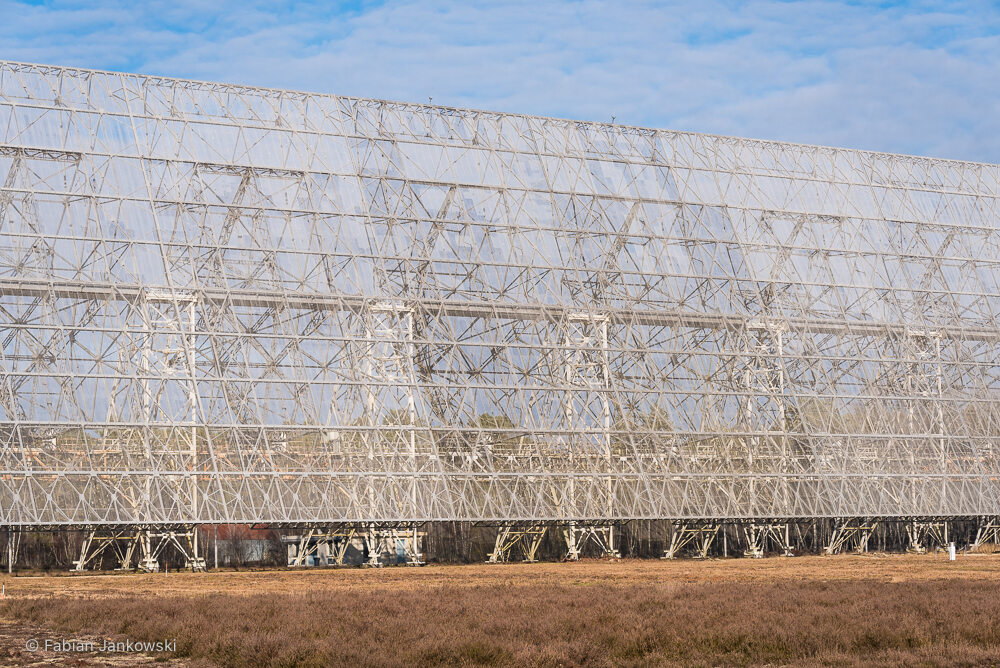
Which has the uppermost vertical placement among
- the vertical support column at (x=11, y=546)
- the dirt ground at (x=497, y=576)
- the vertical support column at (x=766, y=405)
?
the vertical support column at (x=766, y=405)

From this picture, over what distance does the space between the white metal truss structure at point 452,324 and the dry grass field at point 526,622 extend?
1169 centimetres

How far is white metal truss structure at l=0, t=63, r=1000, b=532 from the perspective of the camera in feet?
184

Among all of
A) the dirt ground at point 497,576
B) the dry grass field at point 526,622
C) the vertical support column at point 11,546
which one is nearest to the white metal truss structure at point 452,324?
the vertical support column at point 11,546

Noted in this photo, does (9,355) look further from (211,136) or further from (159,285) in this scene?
(211,136)

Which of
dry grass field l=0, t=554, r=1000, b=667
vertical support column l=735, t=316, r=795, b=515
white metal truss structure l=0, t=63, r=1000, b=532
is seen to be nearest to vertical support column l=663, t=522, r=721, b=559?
white metal truss structure l=0, t=63, r=1000, b=532

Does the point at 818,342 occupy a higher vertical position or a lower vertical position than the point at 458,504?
higher

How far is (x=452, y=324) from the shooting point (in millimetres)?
63312

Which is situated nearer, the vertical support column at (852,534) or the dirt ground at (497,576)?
the dirt ground at (497,576)

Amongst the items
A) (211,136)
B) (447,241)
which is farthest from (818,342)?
(211,136)

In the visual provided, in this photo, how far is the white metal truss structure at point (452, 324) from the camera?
56031 mm

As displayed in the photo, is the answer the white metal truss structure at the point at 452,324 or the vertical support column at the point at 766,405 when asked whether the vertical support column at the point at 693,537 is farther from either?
the vertical support column at the point at 766,405

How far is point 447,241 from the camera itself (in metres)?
65.9

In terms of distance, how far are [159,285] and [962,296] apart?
4812 centimetres

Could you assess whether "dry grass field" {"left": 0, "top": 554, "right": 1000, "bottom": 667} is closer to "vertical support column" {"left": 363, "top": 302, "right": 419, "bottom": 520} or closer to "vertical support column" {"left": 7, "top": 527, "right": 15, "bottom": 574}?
"vertical support column" {"left": 7, "top": 527, "right": 15, "bottom": 574}
